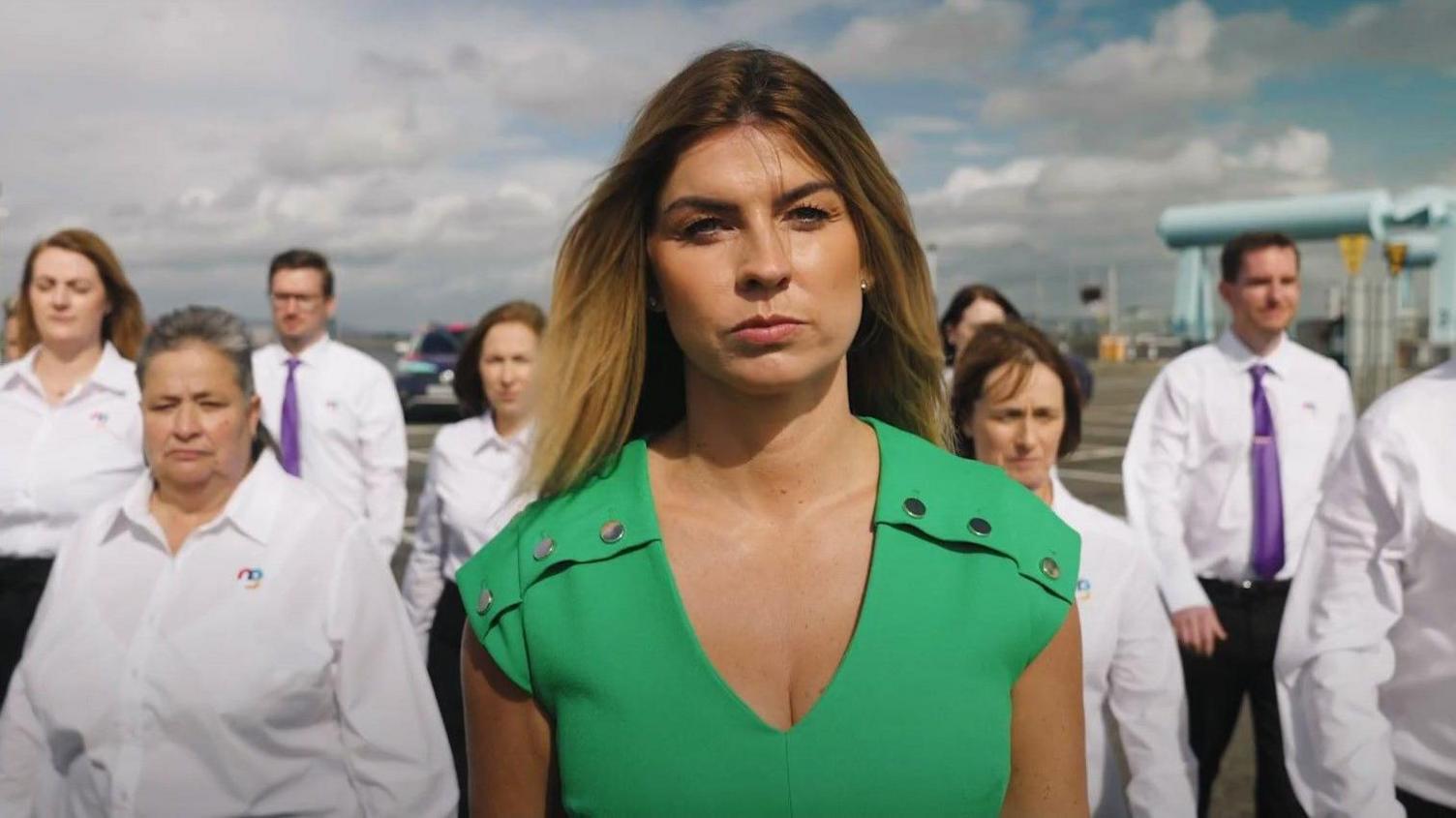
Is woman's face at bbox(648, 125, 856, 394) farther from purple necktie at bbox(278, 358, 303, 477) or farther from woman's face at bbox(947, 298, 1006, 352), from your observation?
purple necktie at bbox(278, 358, 303, 477)

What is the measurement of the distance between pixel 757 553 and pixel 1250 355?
4008mm

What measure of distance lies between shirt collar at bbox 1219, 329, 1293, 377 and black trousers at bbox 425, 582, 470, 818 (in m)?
3.05

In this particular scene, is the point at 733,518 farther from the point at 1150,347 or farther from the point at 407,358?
the point at 1150,347

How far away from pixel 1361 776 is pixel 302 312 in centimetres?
508

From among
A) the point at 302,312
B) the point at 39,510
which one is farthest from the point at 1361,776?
the point at 302,312

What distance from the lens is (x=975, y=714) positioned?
1587 millimetres

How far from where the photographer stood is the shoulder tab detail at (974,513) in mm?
1653

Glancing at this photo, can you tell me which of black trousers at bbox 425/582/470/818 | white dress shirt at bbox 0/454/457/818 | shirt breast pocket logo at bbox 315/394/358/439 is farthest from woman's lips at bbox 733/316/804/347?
shirt breast pocket logo at bbox 315/394/358/439

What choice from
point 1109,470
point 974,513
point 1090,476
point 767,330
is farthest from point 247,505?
point 1109,470

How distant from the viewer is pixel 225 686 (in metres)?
2.71

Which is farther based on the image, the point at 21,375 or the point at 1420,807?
the point at 21,375

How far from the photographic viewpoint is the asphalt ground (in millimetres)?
5176

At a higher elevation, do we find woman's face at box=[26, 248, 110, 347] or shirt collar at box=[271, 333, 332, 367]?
woman's face at box=[26, 248, 110, 347]

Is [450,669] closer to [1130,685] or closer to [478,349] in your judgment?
[478,349]
